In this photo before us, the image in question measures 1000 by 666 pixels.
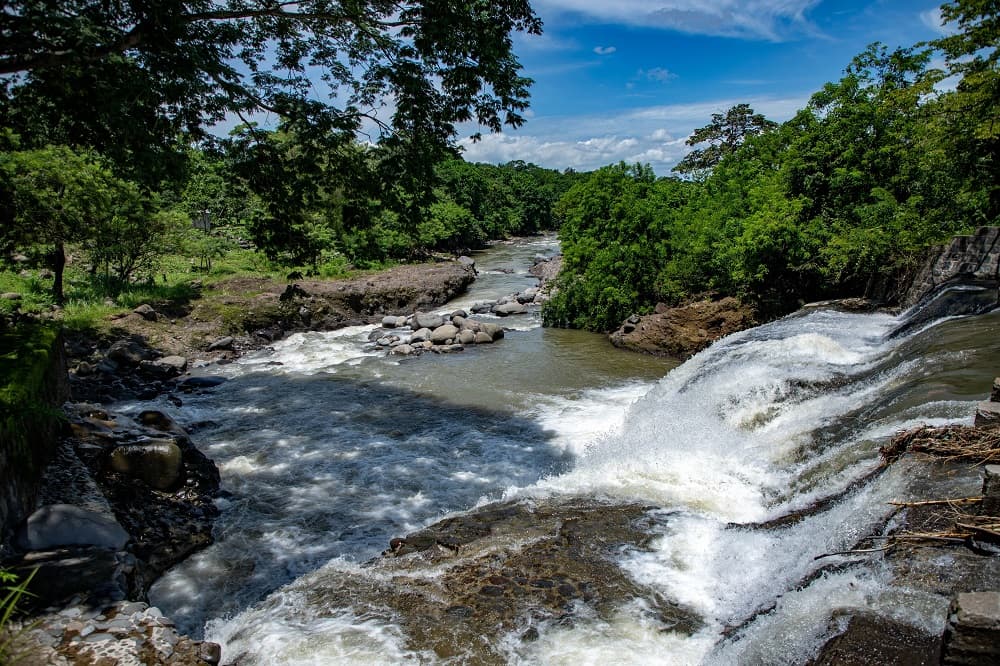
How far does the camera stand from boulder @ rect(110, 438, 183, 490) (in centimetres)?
748

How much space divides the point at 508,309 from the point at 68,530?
20.1 meters

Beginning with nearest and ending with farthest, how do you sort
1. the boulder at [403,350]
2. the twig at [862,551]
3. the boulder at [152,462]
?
the twig at [862,551], the boulder at [152,462], the boulder at [403,350]

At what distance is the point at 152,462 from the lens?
7.74 metres

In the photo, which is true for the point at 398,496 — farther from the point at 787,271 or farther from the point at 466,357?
the point at 787,271

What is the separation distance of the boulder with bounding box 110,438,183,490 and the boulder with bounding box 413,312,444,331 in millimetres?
12803

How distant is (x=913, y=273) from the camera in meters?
14.5

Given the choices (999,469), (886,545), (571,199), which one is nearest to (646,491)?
(886,545)

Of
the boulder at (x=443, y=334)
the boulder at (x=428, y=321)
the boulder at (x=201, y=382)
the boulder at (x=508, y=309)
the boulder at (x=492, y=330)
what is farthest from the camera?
the boulder at (x=508, y=309)

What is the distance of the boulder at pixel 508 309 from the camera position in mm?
24392

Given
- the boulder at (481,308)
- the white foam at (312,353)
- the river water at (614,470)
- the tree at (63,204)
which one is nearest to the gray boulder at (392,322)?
the white foam at (312,353)

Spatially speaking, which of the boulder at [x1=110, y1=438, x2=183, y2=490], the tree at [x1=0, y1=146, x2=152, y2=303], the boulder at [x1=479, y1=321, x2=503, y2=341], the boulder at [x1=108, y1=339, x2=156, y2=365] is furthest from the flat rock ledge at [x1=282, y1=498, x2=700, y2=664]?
the tree at [x1=0, y1=146, x2=152, y2=303]

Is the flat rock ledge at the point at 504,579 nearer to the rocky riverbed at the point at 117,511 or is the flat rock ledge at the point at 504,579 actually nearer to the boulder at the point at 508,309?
the rocky riverbed at the point at 117,511

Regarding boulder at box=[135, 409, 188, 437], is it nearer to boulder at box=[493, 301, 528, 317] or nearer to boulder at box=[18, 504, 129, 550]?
boulder at box=[18, 504, 129, 550]

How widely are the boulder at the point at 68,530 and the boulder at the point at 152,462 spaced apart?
197 centimetres
